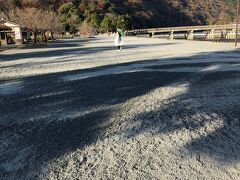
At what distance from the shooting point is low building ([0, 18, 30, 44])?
150 ft

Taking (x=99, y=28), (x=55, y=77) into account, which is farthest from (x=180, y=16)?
(x=55, y=77)

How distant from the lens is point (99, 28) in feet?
386

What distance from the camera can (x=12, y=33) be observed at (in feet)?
158

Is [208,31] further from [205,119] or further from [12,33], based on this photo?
[205,119]

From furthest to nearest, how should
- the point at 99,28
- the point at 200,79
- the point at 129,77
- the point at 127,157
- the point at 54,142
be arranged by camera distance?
1. the point at 99,28
2. the point at 129,77
3. the point at 200,79
4. the point at 54,142
5. the point at 127,157

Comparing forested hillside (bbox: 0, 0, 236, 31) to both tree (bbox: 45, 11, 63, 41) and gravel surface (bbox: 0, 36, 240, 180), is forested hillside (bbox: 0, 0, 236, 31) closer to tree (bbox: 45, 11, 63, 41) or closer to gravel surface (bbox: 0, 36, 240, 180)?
tree (bbox: 45, 11, 63, 41)

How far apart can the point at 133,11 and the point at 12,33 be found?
10039cm

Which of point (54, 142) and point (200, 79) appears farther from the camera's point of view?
point (200, 79)

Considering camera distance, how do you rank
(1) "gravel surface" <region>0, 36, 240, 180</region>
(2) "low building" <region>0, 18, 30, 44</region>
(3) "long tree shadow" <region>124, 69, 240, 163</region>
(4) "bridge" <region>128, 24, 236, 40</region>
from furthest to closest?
(4) "bridge" <region>128, 24, 236, 40</region>
(2) "low building" <region>0, 18, 30, 44</region>
(3) "long tree shadow" <region>124, 69, 240, 163</region>
(1) "gravel surface" <region>0, 36, 240, 180</region>

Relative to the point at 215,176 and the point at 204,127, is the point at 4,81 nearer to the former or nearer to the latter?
the point at 204,127

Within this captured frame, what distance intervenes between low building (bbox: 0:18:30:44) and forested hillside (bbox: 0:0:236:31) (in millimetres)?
32012

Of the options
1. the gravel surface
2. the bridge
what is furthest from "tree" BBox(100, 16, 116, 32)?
the gravel surface

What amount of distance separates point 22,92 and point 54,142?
4521 mm

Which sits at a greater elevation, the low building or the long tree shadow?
the low building
